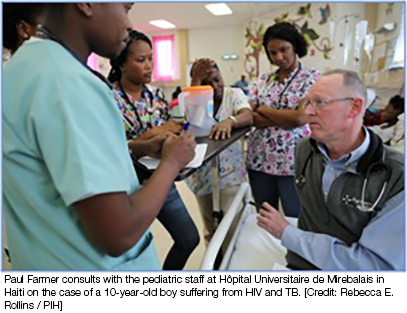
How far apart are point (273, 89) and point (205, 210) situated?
2.45 feet

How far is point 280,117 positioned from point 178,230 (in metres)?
0.70

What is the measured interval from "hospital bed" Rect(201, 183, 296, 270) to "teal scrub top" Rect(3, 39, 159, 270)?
1.92 feet

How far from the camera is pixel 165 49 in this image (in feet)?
20.2

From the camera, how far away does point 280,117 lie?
4.75 feet

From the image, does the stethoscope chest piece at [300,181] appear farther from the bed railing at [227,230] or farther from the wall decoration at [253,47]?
the wall decoration at [253,47]

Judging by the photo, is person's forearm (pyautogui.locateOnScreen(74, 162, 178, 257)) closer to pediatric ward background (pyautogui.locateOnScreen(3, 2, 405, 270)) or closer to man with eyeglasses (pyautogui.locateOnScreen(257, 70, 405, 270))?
pediatric ward background (pyautogui.locateOnScreen(3, 2, 405, 270))

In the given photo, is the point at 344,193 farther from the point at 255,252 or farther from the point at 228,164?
the point at 228,164

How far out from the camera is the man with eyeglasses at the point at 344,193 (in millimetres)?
827

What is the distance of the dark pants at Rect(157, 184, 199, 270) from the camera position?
1273 millimetres

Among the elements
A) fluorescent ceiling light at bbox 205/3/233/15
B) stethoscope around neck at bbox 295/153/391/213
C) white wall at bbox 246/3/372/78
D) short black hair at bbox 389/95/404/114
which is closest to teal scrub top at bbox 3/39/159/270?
stethoscope around neck at bbox 295/153/391/213

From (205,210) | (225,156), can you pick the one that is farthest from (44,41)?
(205,210)

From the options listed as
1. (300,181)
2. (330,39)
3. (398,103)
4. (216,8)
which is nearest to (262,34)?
(330,39)

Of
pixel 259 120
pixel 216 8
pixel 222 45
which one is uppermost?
pixel 222 45
